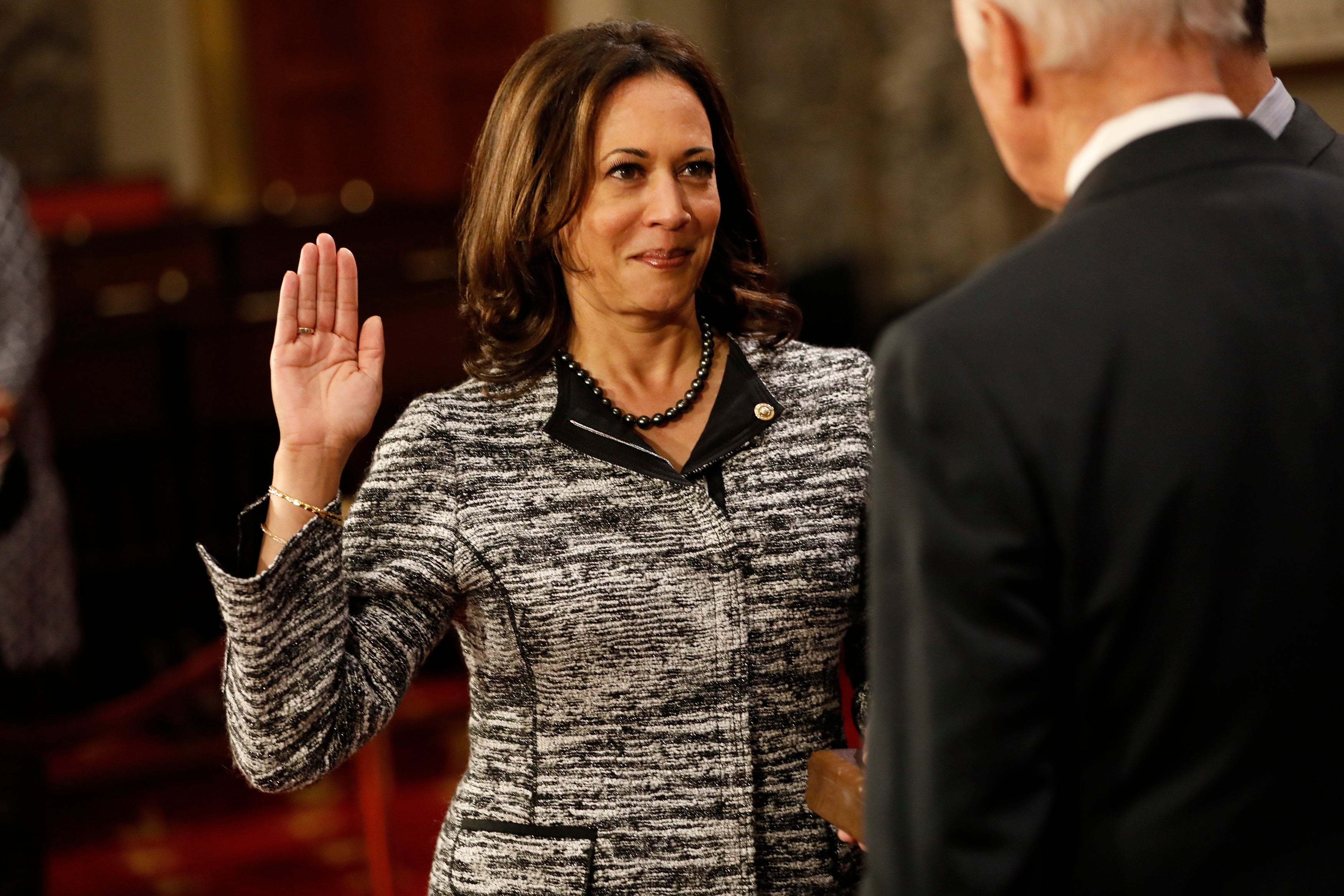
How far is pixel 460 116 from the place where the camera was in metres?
8.12

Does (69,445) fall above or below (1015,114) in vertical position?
below

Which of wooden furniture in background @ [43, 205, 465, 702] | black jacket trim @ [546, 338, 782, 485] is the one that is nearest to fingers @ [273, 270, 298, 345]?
black jacket trim @ [546, 338, 782, 485]

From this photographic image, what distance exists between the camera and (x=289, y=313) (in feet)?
5.35

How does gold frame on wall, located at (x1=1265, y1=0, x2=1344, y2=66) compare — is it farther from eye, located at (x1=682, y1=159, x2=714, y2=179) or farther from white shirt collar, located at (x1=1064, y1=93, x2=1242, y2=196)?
white shirt collar, located at (x1=1064, y1=93, x2=1242, y2=196)

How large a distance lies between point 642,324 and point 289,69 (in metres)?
6.96

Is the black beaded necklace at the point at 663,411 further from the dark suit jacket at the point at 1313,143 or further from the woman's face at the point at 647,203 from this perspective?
the dark suit jacket at the point at 1313,143

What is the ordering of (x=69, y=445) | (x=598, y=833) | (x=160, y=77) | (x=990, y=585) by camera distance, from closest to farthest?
1. (x=990, y=585)
2. (x=598, y=833)
3. (x=69, y=445)
4. (x=160, y=77)

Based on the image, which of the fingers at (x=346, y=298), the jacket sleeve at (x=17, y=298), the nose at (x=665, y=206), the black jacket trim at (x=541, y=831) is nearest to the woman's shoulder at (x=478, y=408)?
the fingers at (x=346, y=298)

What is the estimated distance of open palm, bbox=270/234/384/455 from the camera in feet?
5.20

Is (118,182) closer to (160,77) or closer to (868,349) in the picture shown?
(160,77)

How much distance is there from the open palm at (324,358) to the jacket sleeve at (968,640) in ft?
2.62

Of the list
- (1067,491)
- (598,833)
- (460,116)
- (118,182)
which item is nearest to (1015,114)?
(1067,491)

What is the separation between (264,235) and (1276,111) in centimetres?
442

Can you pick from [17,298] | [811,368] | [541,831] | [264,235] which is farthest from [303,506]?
[264,235]
